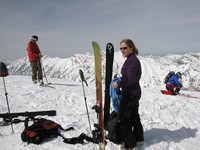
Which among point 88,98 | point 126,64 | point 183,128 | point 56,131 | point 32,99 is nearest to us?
point 126,64

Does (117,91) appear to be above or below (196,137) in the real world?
above

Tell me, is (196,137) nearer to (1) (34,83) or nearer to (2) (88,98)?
(2) (88,98)

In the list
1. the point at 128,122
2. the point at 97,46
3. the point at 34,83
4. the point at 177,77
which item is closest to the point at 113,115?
the point at 128,122

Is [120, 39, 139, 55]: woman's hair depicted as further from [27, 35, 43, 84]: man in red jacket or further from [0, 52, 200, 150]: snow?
[27, 35, 43, 84]: man in red jacket

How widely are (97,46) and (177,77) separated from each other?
438 inches

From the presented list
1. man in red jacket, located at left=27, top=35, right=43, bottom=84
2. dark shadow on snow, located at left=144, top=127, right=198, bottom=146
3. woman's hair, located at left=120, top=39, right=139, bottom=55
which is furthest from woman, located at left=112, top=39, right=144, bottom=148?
man in red jacket, located at left=27, top=35, right=43, bottom=84

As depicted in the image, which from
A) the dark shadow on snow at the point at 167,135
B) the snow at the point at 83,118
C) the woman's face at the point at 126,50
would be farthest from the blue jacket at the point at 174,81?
the woman's face at the point at 126,50

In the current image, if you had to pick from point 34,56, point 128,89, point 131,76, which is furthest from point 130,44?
point 34,56

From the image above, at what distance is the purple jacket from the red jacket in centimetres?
901

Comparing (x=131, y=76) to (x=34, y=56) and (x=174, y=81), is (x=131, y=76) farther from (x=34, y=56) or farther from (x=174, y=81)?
(x=174, y=81)

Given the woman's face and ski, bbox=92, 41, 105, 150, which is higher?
the woman's face

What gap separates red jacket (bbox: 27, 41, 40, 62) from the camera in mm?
12645

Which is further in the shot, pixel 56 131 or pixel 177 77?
pixel 177 77

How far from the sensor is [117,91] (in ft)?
17.2
